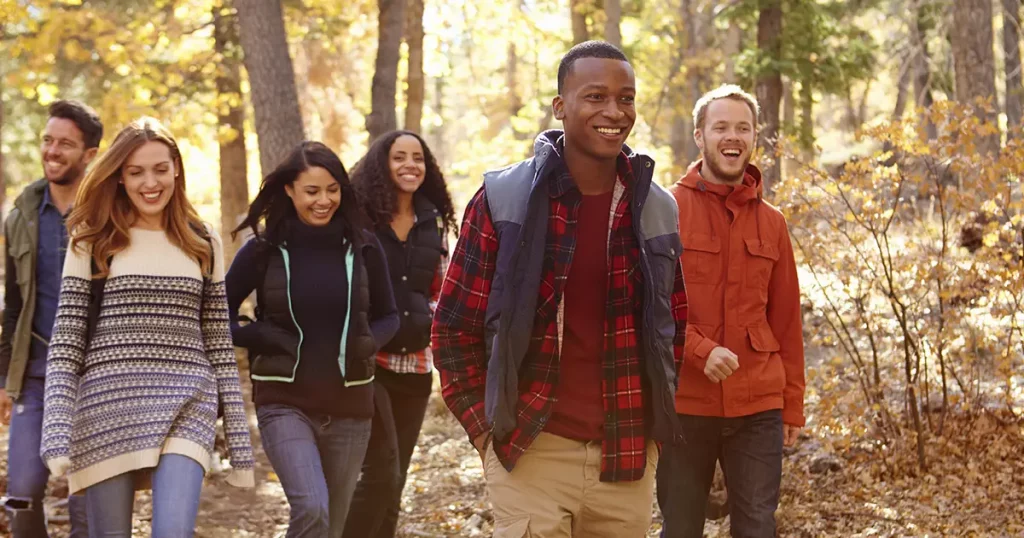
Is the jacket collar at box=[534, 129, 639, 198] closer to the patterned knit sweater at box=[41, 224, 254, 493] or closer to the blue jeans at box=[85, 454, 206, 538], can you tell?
the patterned knit sweater at box=[41, 224, 254, 493]

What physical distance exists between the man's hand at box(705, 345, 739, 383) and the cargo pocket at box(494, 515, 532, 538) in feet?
4.64

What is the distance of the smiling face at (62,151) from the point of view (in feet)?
18.4

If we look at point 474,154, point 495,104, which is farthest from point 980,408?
point 495,104

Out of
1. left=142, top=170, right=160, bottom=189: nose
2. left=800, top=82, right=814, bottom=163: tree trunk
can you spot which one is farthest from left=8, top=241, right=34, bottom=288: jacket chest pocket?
left=800, top=82, right=814, bottom=163: tree trunk

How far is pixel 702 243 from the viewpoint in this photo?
16.4 feet

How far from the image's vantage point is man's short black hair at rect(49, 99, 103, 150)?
5.68 metres

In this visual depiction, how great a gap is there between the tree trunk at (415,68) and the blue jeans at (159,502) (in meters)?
9.67

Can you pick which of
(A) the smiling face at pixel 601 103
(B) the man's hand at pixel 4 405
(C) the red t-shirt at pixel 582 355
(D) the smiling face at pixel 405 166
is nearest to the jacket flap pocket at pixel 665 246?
(C) the red t-shirt at pixel 582 355

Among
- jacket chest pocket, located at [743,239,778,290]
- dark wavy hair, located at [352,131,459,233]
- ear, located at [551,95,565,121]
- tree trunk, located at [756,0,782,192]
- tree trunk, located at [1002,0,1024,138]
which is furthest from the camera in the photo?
tree trunk, located at [1002,0,1024,138]

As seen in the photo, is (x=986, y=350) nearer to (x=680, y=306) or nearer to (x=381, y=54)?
(x=680, y=306)

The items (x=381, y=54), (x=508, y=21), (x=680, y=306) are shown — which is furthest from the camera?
(x=508, y=21)

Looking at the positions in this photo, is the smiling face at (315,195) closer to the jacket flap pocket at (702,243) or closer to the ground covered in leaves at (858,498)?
the jacket flap pocket at (702,243)

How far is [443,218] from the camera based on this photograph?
682 cm

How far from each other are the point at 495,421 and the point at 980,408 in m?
5.30
